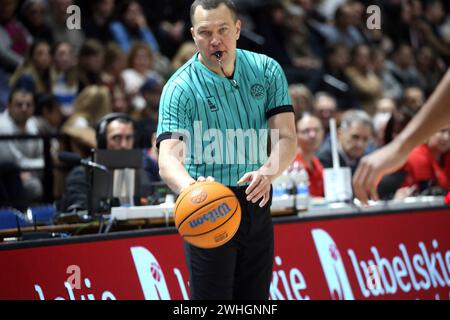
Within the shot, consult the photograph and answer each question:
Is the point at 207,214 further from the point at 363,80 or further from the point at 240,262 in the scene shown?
the point at 363,80

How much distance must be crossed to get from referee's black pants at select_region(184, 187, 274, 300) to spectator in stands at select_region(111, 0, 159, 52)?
6.95 metres

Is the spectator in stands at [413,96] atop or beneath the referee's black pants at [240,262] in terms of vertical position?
atop

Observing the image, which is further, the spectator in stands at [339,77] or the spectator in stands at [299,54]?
the spectator in stands at [339,77]

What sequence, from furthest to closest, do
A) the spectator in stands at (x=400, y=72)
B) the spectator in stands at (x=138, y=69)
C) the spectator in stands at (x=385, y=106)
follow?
the spectator in stands at (x=400, y=72), the spectator in stands at (x=385, y=106), the spectator in stands at (x=138, y=69)

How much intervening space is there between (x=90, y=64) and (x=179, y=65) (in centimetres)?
139

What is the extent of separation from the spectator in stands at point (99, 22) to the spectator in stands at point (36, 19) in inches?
22.1

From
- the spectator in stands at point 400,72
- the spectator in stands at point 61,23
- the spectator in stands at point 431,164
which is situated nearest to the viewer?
the spectator in stands at point 431,164

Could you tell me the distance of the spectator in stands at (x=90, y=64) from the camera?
34.6 ft

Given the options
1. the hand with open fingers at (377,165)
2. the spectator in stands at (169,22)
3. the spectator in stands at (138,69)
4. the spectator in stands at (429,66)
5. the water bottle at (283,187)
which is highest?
the spectator in stands at (169,22)

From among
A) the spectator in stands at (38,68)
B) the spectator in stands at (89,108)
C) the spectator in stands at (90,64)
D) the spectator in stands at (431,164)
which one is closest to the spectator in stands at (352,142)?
the spectator in stands at (431,164)

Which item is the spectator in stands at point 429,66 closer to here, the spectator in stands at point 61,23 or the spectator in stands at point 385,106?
the spectator in stands at point 385,106

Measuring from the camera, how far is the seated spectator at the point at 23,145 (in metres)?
9.12

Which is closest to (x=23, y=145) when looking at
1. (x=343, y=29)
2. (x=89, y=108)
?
(x=89, y=108)
